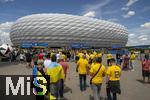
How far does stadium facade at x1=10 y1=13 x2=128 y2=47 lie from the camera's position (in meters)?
113

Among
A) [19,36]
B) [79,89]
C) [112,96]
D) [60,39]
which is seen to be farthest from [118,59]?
[19,36]

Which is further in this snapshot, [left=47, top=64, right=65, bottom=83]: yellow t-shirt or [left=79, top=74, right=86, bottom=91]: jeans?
[left=79, top=74, right=86, bottom=91]: jeans

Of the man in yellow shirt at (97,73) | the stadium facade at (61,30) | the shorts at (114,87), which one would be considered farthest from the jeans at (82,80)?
the stadium facade at (61,30)

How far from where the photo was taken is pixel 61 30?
11300 centimetres

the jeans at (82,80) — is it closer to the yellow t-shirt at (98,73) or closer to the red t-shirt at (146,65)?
the yellow t-shirt at (98,73)

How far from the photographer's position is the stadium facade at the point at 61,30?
372 ft

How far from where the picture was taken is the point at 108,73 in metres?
8.35

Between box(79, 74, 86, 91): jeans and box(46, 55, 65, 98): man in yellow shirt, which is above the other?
box(46, 55, 65, 98): man in yellow shirt

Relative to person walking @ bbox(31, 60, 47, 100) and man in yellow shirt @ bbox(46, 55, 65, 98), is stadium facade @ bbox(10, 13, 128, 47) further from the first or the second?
person walking @ bbox(31, 60, 47, 100)

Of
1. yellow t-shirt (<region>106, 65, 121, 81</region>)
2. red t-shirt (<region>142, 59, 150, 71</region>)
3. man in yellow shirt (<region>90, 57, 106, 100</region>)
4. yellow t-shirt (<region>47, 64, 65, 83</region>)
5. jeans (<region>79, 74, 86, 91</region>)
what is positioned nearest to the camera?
yellow t-shirt (<region>47, 64, 65, 83</region>)

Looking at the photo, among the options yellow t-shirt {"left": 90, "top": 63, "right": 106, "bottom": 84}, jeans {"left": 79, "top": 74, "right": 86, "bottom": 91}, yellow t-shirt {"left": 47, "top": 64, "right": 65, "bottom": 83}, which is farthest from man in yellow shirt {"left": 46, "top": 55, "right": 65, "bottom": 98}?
jeans {"left": 79, "top": 74, "right": 86, "bottom": 91}

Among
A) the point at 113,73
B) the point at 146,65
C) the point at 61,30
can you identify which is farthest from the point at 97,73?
the point at 61,30

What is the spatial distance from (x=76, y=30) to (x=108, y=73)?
10702 cm

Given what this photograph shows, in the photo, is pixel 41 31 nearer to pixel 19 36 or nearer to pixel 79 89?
pixel 19 36
